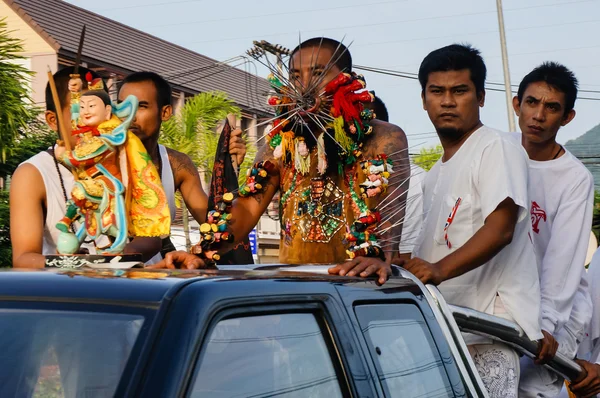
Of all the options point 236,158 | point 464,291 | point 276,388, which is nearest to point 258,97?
point 236,158

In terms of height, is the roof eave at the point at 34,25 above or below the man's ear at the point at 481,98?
above

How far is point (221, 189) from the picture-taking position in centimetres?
529

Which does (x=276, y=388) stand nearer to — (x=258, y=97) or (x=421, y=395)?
(x=421, y=395)

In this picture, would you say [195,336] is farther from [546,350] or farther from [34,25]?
[34,25]

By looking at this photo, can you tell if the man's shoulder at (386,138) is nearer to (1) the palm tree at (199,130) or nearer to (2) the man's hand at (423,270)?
(2) the man's hand at (423,270)

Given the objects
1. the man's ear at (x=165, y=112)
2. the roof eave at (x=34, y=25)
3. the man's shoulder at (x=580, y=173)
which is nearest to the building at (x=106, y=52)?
the roof eave at (x=34, y=25)

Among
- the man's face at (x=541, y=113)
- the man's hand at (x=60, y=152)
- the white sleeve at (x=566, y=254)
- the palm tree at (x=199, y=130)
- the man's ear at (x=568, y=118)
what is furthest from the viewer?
the palm tree at (x=199, y=130)

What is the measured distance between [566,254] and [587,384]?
2.27 ft

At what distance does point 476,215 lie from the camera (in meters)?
4.69

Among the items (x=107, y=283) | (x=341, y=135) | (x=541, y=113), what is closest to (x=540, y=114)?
(x=541, y=113)

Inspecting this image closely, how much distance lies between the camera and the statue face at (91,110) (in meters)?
3.99

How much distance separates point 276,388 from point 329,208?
7.07 feet

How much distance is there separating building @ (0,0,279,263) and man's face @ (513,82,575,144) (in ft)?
76.6

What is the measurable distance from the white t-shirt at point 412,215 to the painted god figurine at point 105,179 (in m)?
1.13
